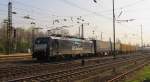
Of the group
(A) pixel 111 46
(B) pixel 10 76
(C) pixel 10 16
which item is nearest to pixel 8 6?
(C) pixel 10 16

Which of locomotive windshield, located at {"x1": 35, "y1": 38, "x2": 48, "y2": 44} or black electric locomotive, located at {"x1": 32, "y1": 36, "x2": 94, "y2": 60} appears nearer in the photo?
black electric locomotive, located at {"x1": 32, "y1": 36, "x2": 94, "y2": 60}

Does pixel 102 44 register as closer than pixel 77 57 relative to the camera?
No

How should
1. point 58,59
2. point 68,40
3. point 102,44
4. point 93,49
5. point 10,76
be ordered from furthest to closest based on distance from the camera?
1. point 102,44
2. point 93,49
3. point 68,40
4. point 58,59
5. point 10,76

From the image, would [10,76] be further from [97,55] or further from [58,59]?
[97,55]

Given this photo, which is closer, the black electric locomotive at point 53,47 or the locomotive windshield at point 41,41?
the black electric locomotive at point 53,47

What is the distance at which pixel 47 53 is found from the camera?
1380 inches

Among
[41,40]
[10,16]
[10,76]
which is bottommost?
[10,76]

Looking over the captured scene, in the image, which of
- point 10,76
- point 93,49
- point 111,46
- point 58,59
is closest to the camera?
point 10,76

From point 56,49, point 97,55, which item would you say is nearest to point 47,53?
point 56,49

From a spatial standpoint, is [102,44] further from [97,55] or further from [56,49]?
[56,49]

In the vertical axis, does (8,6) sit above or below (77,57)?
above

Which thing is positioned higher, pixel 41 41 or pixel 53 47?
pixel 41 41

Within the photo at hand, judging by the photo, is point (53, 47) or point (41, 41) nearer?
point (53, 47)

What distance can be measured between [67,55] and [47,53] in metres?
5.36
